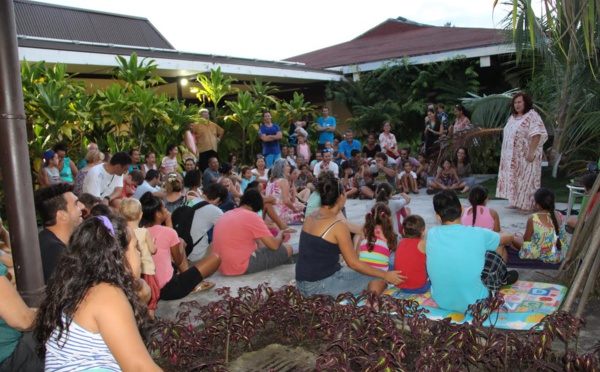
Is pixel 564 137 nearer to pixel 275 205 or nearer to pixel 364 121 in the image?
pixel 275 205

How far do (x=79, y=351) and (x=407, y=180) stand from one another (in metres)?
9.34

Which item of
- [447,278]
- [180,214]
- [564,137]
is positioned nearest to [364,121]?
[564,137]

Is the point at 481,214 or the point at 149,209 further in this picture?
the point at 481,214

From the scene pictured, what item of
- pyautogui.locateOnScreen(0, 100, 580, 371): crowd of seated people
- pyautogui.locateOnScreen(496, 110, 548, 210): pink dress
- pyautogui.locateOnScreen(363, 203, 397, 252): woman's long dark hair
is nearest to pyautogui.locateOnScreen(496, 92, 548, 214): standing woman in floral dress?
pyautogui.locateOnScreen(496, 110, 548, 210): pink dress

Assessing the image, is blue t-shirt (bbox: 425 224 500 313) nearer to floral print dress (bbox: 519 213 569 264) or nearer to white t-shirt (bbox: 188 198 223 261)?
floral print dress (bbox: 519 213 569 264)

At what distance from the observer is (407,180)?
1101 centimetres

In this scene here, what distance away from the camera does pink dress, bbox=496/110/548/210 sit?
7609 millimetres

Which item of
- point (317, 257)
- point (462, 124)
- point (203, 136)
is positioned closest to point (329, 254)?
point (317, 257)

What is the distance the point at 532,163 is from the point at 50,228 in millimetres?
6341

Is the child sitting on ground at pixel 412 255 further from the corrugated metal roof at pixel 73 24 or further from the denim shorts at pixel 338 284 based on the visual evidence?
the corrugated metal roof at pixel 73 24

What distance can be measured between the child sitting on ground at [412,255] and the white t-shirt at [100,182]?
426 centimetres

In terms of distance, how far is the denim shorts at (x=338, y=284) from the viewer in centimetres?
442

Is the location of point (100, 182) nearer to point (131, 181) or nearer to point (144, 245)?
point (131, 181)

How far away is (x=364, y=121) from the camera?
52.7ft
